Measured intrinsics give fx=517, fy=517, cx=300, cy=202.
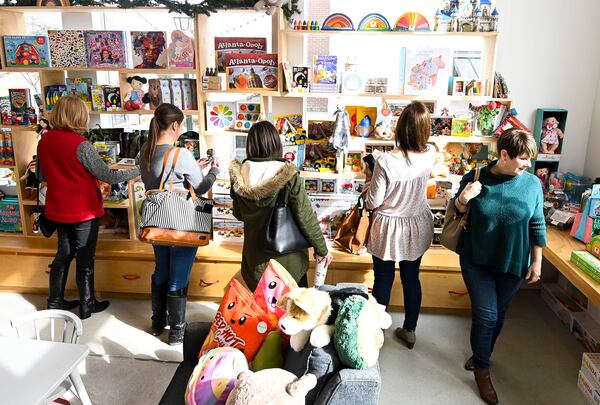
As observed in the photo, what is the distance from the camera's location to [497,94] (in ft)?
11.1

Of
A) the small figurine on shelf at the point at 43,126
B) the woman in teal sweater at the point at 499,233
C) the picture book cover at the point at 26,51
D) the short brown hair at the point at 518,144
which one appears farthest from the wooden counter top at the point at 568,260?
the picture book cover at the point at 26,51

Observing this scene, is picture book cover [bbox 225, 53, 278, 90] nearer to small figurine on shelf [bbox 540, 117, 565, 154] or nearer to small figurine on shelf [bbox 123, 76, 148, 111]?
small figurine on shelf [bbox 123, 76, 148, 111]

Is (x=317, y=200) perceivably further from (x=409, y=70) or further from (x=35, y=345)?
(x=35, y=345)

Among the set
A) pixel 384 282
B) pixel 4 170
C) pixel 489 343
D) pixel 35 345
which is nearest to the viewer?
pixel 35 345

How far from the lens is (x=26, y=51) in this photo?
3.52 metres

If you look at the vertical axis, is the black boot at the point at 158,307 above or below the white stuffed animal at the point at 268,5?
Result: below

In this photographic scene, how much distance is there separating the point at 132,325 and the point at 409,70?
242 cm

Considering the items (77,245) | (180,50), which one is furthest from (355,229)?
(77,245)

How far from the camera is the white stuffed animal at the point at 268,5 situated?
3.16 m

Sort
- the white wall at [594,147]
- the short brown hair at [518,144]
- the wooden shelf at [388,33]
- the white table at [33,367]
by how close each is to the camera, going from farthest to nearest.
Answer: the white wall at [594,147] → the wooden shelf at [388,33] → the short brown hair at [518,144] → the white table at [33,367]

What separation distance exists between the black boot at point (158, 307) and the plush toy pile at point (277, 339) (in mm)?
1104

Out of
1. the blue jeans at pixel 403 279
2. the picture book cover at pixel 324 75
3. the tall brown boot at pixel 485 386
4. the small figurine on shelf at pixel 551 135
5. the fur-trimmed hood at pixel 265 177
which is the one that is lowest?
the tall brown boot at pixel 485 386

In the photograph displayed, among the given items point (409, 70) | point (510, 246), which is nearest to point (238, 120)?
point (409, 70)

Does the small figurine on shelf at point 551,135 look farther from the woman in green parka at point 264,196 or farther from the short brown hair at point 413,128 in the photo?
the woman in green parka at point 264,196
